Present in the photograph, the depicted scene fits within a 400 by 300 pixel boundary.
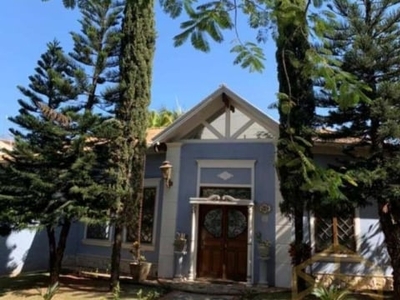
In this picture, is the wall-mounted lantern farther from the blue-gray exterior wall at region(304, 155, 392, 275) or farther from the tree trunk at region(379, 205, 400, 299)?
the tree trunk at region(379, 205, 400, 299)

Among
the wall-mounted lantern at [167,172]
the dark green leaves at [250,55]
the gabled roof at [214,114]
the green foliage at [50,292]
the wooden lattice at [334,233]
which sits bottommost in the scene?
the green foliage at [50,292]

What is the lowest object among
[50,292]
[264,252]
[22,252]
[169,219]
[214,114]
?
[50,292]

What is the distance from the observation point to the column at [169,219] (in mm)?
12039

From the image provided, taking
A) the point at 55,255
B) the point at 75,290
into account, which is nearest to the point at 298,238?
the point at 75,290

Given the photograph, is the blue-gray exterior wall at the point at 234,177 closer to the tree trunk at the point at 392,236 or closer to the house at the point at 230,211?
the house at the point at 230,211

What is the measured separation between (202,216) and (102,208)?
3455 mm

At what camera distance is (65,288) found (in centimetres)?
1024

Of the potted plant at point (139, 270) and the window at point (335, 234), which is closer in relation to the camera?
the potted plant at point (139, 270)

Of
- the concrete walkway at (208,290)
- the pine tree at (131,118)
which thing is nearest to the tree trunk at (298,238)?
the concrete walkway at (208,290)

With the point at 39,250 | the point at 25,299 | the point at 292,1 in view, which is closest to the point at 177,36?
the point at 292,1

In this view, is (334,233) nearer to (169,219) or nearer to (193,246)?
(193,246)

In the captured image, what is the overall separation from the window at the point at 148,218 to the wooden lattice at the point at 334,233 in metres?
5.48

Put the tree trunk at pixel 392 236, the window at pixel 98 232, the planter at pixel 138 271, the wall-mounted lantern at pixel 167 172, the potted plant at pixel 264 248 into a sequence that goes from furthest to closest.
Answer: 1. the window at pixel 98 232
2. the wall-mounted lantern at pixel 167 172
3. the planter at pixel 138 271
4. the potted plant at pixel 264 248
5. the tree trunk at pixel 392 236

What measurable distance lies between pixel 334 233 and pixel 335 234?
0.04 m
